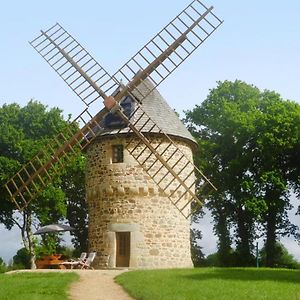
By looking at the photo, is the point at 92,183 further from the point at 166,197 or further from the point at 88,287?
the point at 88,287

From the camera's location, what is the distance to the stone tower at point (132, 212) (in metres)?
21.8

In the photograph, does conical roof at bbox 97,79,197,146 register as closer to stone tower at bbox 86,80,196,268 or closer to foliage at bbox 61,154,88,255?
stone tower at bbox 86,80,196,268

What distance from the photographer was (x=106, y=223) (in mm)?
22531

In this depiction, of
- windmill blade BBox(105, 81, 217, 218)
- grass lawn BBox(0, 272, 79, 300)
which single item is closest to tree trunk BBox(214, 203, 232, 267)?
windmill blade BBox(105, 81, 217, 218)

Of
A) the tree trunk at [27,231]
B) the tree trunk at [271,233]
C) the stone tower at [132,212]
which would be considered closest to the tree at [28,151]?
the tree trunk at [27,231]

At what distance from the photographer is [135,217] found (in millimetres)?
Answer: 21953

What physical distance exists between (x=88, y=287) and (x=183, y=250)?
7.84 m

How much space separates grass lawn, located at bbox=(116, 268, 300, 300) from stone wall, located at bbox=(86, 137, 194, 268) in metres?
3.95

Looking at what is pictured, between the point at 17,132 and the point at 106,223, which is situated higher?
the point at 17,132

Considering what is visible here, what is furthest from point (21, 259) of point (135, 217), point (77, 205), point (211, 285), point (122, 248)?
point (211, 285)

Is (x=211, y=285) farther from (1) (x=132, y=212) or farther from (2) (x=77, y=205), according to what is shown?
(2) (x=77, y=205)

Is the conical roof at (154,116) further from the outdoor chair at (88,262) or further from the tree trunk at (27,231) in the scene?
the tree trunk at (27,231)

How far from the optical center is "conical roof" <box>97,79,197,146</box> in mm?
22188

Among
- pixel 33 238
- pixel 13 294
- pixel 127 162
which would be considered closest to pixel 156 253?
pixel 127 162
